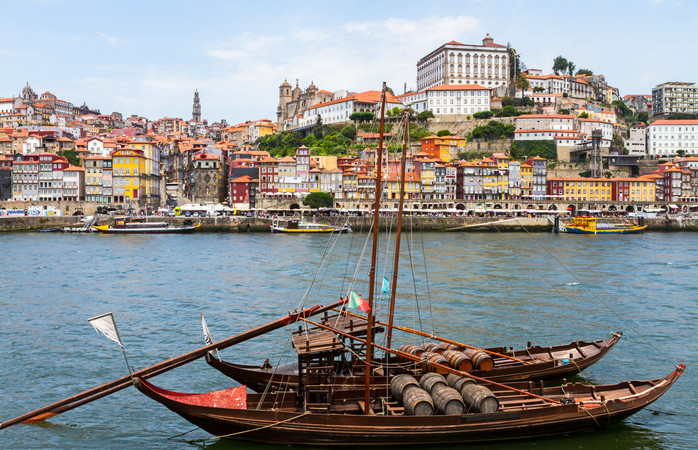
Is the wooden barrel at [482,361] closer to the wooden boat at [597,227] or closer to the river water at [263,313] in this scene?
the river water at [263,313]

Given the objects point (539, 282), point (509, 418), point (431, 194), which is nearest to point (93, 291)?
point (539, 282)

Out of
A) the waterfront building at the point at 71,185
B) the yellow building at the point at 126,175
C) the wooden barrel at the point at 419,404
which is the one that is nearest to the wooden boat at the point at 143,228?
the yellow building at the point at 126,175

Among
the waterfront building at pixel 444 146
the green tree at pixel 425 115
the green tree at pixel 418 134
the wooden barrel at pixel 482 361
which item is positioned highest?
the green tree at pixel 425 115

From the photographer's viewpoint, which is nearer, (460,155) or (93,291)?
(93,291)

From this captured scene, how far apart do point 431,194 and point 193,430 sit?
69.0 meters

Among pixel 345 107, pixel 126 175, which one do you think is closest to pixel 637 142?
pixel 345 107

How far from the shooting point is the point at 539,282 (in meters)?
27.5

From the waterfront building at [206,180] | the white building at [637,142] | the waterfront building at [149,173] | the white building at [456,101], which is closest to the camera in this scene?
the waterfront building at [149,173]

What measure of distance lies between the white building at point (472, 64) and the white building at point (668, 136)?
24531mm

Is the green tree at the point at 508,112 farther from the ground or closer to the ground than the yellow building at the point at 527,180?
farther from the ground

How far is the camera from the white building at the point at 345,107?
100 meters

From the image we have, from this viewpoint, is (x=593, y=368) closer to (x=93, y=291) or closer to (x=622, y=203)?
(x=93, y=291)

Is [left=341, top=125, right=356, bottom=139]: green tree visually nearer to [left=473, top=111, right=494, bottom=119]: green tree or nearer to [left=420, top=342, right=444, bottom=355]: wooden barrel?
[left=473, top=111, right=494, bottom=119]: green tree

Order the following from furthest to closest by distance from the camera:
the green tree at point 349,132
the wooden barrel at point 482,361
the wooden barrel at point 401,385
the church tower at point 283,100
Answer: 1. the church tower at point 283,100
2. the green tree at point 349,132
3. the wooden barrel at point 482,361
4. the wooden barrel at point 401,385
